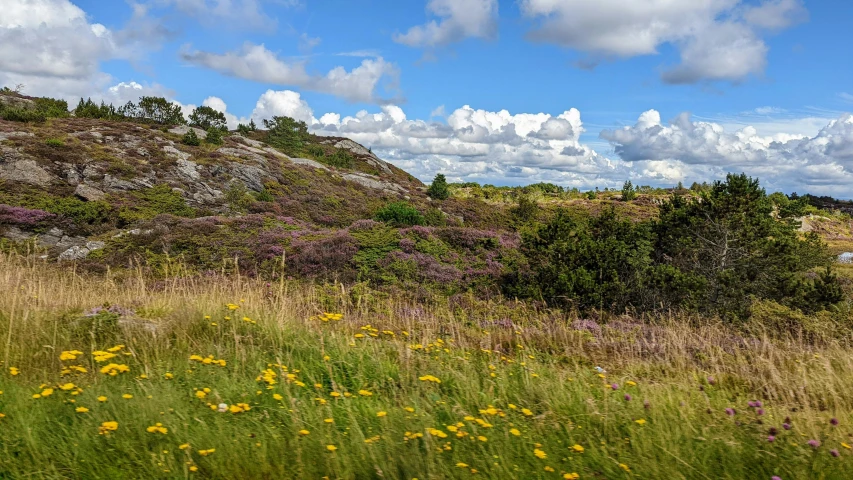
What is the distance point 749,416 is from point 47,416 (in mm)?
4684

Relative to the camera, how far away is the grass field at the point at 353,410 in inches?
105

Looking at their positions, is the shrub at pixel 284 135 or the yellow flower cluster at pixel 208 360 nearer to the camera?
the yellow flower cluster at pixel 208 360

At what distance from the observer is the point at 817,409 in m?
4.06

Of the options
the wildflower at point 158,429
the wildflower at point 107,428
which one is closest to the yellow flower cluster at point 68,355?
the wildflower at point 107,428

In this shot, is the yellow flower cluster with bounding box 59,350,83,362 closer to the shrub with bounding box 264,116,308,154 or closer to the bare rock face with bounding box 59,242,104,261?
the bare rock face with bounding box 59,242,104,261

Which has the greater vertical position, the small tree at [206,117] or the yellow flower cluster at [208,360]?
the small tree at [206,117]

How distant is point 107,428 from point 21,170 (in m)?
28.0

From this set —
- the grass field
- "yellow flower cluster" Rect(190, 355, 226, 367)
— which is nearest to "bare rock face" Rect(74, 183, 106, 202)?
the grass field

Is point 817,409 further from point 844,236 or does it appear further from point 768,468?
point 844,236

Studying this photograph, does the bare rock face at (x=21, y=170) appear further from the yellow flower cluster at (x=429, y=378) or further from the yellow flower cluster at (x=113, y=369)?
the yellow flower cluster at (x=429, y=378)

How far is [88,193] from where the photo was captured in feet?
74.4

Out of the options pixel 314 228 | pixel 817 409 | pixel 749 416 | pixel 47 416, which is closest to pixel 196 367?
pixel 47 416

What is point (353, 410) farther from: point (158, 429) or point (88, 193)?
point (88, 193)

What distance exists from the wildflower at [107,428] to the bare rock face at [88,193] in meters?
23.4
